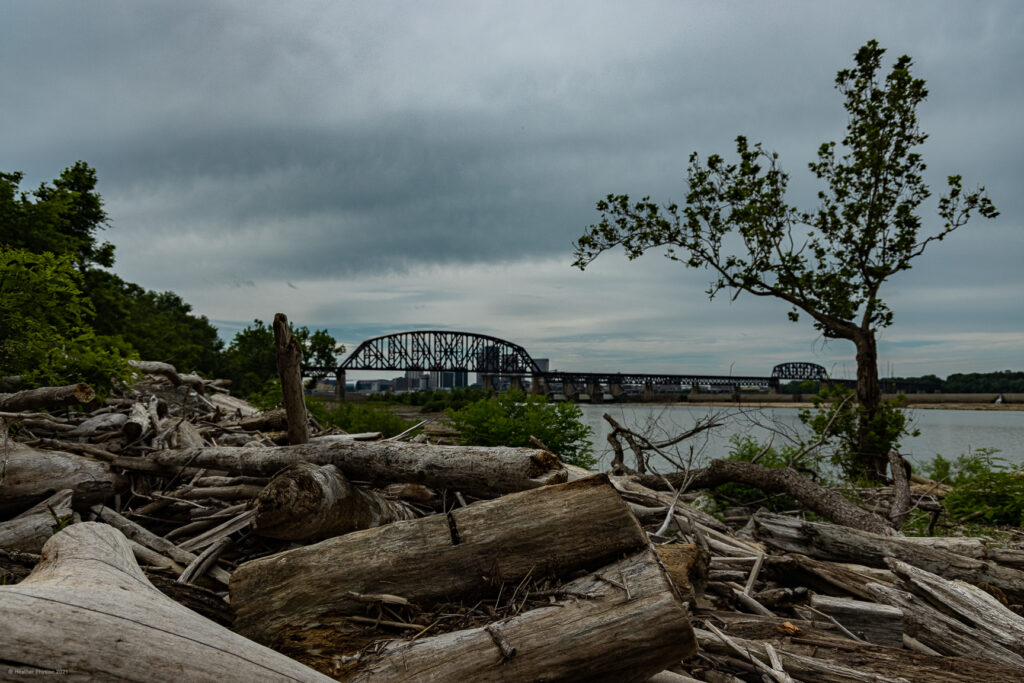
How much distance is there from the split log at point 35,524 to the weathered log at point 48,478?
129 millimetres

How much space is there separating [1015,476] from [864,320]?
6078 millimetres

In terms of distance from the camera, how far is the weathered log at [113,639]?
259 cm

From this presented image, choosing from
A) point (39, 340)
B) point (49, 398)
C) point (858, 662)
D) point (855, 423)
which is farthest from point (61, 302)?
point (855, 423)

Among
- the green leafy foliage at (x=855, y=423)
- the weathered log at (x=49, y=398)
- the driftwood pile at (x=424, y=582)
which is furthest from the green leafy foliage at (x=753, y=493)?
the weathered log at (x=49, y=398)

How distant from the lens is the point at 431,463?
480 cm

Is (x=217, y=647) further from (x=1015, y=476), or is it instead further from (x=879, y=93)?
(x=879, y=93)

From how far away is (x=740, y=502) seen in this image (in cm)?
952

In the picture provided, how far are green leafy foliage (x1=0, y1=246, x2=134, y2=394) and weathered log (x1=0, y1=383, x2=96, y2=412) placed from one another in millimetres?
1497

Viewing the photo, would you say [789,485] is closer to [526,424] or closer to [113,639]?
[526,424]

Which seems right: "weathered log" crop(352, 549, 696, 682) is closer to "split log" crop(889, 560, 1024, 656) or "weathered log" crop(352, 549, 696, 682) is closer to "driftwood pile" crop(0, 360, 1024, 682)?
→ "driftwood pile" crop(0, 360, 1024, 682)

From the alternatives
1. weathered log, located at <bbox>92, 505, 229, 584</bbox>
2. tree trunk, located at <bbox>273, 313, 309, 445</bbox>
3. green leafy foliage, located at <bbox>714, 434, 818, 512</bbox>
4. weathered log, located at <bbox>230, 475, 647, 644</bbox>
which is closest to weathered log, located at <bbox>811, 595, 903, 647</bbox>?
weathered log, located at <bbox>230, 475, 647, 644</bbox>

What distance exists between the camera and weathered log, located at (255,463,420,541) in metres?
4.22

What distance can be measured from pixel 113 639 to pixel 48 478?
346 centimetres

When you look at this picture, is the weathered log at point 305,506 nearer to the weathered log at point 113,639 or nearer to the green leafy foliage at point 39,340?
the weathered log at point 113,639
